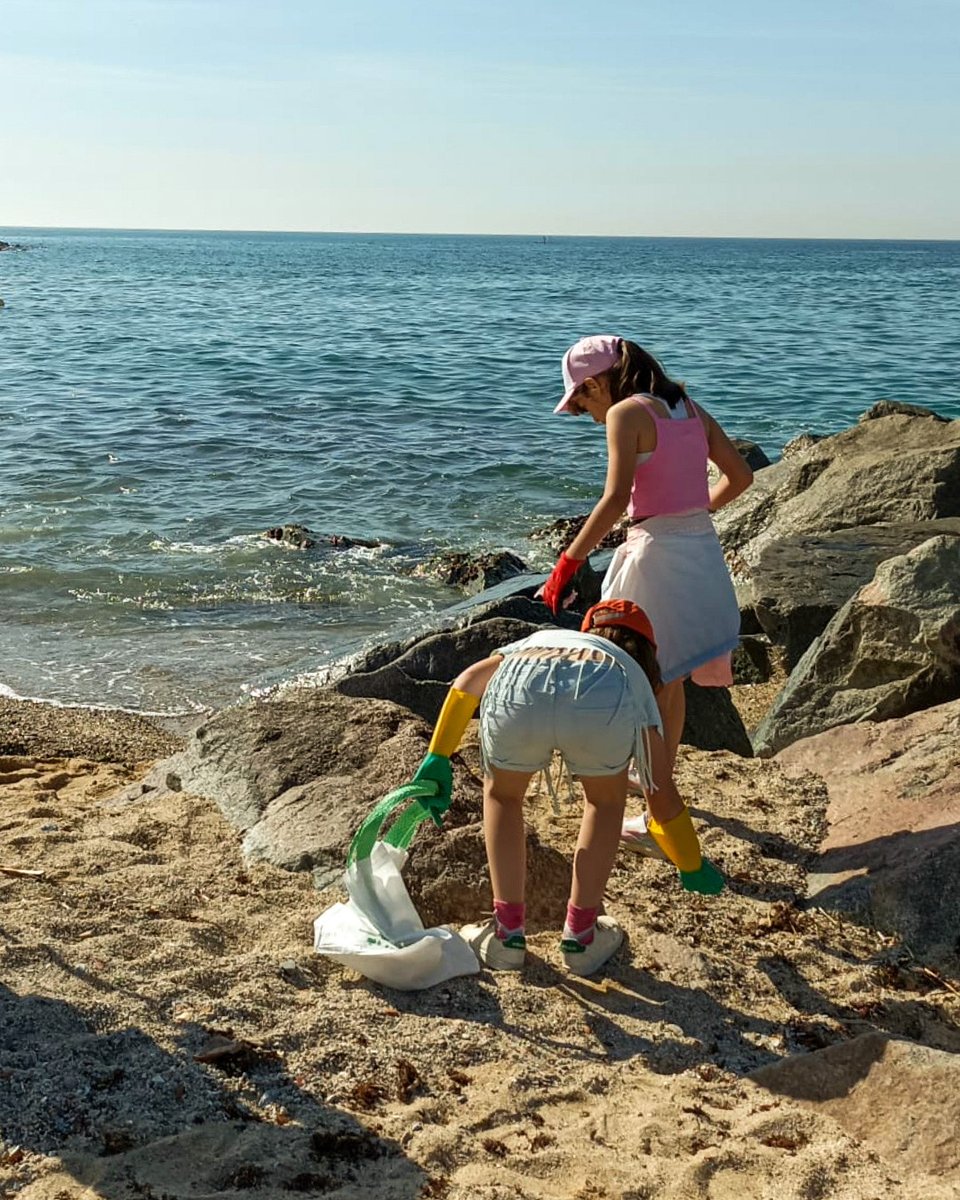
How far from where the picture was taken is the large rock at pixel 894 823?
4.13 m

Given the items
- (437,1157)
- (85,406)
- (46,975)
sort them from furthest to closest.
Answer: (85,406), (46,975), (437,1157)

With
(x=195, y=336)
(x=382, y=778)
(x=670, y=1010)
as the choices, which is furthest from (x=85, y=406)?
(x=670, y=1010)

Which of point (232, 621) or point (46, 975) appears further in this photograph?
point (232, 621)

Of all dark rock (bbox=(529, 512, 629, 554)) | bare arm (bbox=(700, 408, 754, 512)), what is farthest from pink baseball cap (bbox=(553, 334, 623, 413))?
dark rock (bbox=(529, 512, 629, 554))

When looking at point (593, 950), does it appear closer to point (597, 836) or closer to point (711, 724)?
point (597, 836)

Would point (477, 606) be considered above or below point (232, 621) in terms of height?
above

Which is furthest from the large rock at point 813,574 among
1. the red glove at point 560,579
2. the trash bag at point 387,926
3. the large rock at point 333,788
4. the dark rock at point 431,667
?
the trash bag at point 387,926

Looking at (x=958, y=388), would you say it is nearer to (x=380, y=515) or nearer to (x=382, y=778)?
(x=380, y=515)

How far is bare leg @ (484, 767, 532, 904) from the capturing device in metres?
3.82

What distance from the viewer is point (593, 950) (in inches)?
153

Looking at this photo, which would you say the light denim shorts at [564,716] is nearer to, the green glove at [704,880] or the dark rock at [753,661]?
the green glove at [704,880]

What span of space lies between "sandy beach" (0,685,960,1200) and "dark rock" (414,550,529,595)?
5.94 metres

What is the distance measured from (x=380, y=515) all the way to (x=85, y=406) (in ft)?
→ 28.8

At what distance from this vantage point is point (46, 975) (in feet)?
12.0
